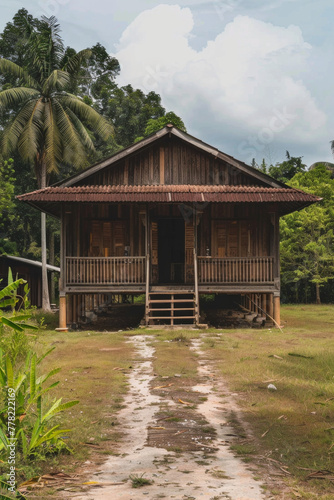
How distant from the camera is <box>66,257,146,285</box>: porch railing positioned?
18.1 meters

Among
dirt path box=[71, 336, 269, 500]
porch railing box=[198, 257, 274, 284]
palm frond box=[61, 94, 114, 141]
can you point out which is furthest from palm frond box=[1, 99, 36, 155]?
dirt path box=[71, 336, 269, 500]

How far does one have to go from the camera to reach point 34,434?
516 centimetres

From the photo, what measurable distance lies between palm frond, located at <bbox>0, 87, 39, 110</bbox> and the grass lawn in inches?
602

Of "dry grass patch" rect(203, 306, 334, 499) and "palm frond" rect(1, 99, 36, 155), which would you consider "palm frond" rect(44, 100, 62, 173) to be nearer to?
"palm frond" rect(1, 99, 36, 155)

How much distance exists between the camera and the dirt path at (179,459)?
4.50 meters

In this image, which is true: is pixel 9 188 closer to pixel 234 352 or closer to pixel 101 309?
pixel 101 309

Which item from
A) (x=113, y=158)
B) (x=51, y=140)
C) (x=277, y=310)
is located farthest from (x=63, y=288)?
(x=51, y=140)

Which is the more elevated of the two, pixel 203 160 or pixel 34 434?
pixel 203 160

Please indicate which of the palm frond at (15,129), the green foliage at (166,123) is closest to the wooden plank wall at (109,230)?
the palm frond at (15,129)

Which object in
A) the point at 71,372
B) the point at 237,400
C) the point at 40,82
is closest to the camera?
the point at 237,400

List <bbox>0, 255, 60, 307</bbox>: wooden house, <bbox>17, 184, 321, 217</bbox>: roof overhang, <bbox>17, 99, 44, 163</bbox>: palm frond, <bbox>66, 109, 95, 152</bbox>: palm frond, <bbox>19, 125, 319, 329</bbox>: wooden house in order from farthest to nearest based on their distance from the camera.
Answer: <bbox>0, 255, 60, 307</bbox>: wooden house → <bbox>66, 109, 95, 152</bbox>: palm frond → <bbox>17, 99, 44, 163</bbox>: palm frond → <bbox>19, 125, 319, 329</bbox>: wooden house → <bbox>17, 184, 321, 217</bbox>: roof overhang

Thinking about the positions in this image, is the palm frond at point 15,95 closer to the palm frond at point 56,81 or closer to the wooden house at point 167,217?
the palm frond at point 56,81

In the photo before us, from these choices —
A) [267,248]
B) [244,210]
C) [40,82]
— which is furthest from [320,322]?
[40,82]

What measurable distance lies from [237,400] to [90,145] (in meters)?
22.9
